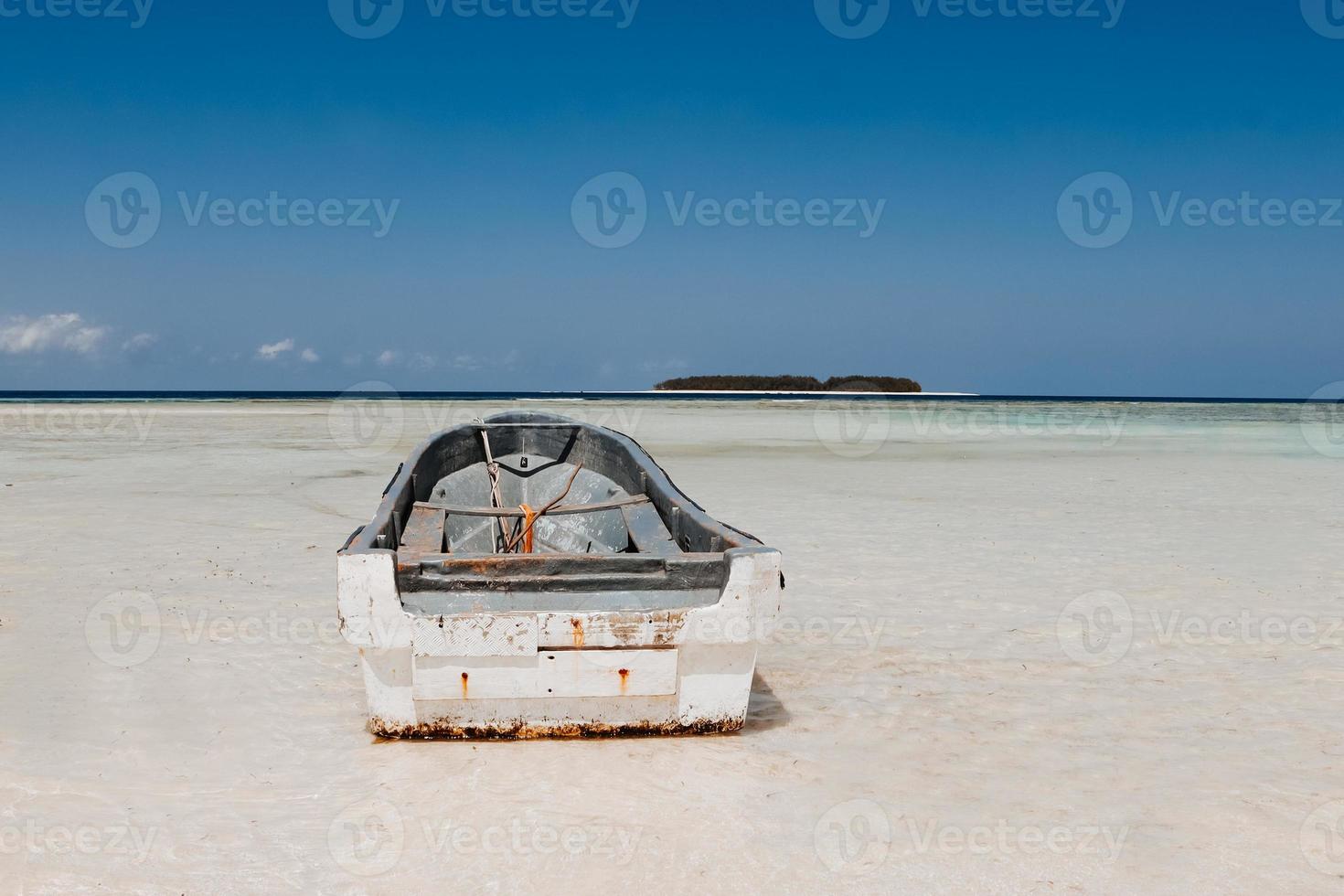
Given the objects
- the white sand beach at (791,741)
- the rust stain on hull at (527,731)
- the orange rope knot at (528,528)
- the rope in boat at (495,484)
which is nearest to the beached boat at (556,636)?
the rust stain on hull at (527,731)

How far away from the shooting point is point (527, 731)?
11.4ft

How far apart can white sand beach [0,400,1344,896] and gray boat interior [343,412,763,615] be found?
1.95 ft

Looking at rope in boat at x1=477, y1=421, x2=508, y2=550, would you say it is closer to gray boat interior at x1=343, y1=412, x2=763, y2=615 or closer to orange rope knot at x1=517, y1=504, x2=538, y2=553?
gray boat interior at x1=343, y1=412, x2=763, y2=615

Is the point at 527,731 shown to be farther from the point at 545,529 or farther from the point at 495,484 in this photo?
the point at 495,484

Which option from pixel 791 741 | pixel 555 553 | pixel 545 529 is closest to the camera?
pixel 791 741

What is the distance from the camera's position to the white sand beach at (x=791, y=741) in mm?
2707

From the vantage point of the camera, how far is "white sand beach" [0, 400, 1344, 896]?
2.71 metres

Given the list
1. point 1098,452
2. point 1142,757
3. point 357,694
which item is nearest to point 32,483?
point 357,694

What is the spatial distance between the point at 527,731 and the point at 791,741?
1.01 metres

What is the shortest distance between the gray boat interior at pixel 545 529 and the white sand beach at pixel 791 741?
23.4 inches

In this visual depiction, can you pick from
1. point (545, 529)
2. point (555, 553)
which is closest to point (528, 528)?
point (545, 529)

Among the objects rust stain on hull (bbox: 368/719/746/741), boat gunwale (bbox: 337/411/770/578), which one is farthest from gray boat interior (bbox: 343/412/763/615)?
rust stain on hull (bbox: 368/719/746/741)

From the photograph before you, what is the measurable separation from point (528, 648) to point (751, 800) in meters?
0.93

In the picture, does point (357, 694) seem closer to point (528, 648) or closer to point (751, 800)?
point (528, 648)
